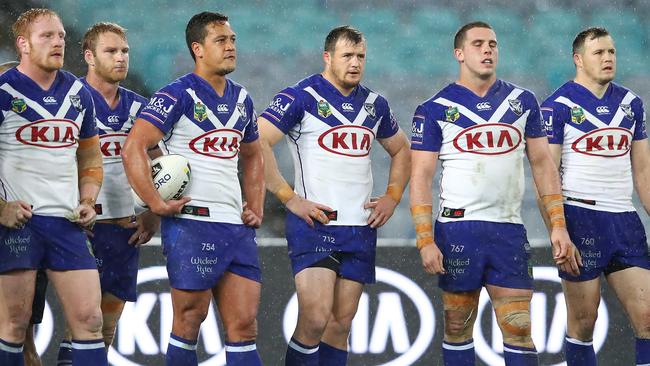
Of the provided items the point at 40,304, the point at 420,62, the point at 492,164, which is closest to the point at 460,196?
the point at 492,164

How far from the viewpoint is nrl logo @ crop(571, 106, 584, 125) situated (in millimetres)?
7223

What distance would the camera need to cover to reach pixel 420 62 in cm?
998

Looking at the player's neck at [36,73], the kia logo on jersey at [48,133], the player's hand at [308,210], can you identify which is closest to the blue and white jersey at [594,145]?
the player's hand at [308,210]

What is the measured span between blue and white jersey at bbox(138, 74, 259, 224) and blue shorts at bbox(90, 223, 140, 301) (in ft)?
3.10

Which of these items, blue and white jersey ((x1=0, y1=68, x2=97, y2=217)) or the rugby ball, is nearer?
blue and white jersey ((x1=0, y1=68, x2=97, y2=217))

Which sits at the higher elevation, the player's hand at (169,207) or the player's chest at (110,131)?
the player's chest at (110,131)

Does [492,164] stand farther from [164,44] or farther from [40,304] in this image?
[164,44]

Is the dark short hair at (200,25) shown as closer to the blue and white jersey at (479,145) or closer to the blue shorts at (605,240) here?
the blue and white jersey at (479,145)

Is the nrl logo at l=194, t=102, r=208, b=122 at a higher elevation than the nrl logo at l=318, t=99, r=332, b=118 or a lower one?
lower

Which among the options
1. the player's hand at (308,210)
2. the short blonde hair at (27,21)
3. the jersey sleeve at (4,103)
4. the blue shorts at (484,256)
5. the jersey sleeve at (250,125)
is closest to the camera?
the jersey sleeve at (4,103)

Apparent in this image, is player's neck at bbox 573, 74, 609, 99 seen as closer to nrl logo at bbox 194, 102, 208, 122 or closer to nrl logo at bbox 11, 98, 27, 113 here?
nrl logo at bbox 194, 102, 208, 122

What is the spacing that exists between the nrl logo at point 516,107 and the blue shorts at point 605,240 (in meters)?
0.74

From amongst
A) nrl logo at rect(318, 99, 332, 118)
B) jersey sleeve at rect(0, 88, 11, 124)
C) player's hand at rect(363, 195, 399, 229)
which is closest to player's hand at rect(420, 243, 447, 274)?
player's hand at rect(363, 195, 399, 229)

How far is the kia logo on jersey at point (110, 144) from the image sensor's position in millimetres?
7129
